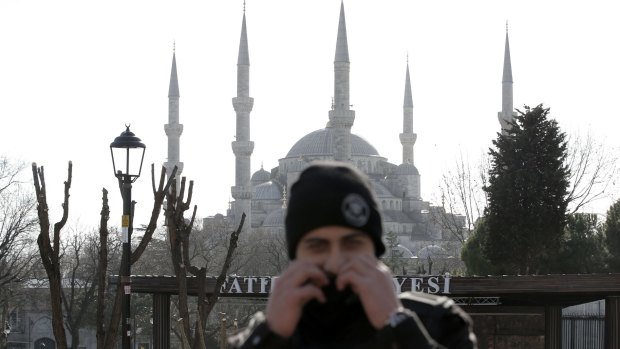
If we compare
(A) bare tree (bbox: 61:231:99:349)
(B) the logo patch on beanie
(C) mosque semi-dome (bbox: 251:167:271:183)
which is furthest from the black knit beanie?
(C) mosque semi-dome (bbox: 251:167:271:183)

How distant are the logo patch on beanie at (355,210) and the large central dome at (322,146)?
461 feet

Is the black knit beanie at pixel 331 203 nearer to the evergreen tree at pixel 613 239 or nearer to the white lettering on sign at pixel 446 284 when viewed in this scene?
the white lettering on sign at pixel 446 284

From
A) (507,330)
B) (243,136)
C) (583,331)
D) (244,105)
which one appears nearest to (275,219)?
(243,136)

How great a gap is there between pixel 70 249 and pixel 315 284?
2979 inches

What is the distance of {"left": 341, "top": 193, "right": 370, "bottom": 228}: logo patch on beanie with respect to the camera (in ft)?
7.63

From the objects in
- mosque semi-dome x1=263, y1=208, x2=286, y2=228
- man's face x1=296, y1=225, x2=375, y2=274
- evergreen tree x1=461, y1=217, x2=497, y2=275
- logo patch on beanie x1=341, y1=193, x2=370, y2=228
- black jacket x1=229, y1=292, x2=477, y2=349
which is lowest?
black jacket x1=229, y1=292, x2=477, y2=349

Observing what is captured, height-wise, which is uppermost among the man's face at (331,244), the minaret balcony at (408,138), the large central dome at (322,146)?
the minaret balcony at (408,138)

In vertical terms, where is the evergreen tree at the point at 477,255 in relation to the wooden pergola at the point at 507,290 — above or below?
above

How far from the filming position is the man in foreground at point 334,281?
226cm

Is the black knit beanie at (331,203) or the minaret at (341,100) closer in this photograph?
the black knit beanie at (331,203)

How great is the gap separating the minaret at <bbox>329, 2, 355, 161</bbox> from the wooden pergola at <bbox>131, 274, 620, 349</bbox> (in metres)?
86.9

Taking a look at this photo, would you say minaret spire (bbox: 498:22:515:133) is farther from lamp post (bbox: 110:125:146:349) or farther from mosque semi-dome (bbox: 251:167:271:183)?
lamp post (bbox: 110:125:146:349)

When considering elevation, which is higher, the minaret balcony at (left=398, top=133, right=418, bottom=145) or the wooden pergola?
the minaret balcony at (left=398, top=133, right=418, bottom=145)

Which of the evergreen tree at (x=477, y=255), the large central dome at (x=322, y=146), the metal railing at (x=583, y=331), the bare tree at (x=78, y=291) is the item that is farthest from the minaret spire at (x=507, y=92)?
the metal railing at (x=583, y=331)
